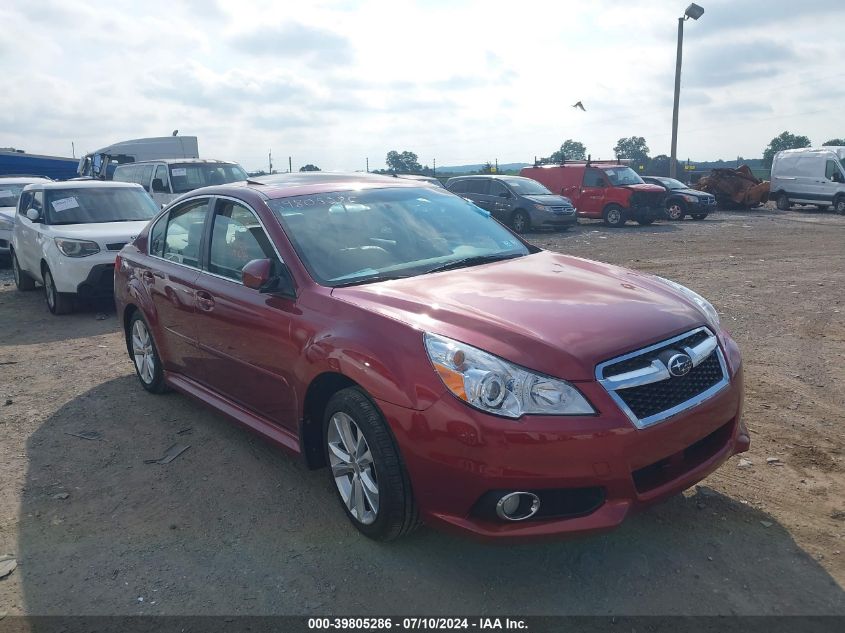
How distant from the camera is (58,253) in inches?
345

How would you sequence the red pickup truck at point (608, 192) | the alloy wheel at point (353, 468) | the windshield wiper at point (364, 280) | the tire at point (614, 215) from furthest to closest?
the tire at point (614, 215)
the red pickup truck at point (608, 192)
the windshield wiper at point (364, 280)
the alloy wheel at point (353, 468)

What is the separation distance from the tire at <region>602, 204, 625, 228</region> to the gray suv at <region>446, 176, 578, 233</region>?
8.58 ft

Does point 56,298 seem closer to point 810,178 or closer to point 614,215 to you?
point 614,215

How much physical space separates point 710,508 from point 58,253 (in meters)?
8.21

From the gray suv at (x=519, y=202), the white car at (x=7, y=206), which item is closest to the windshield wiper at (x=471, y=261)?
the white car at (x=7, y=206)

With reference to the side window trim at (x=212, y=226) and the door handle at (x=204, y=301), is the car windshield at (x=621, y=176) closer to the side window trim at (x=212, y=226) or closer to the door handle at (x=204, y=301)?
the side window trim at (x=212, y=226)

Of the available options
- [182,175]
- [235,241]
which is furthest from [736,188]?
[235,241]

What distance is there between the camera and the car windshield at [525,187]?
65.4 ft

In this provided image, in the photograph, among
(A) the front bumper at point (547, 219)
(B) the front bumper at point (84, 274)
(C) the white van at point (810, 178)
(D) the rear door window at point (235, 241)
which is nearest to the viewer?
(D) the rear door window at point (235, 241)

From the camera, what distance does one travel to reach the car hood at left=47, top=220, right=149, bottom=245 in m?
8.82

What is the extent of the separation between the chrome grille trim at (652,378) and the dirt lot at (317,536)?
0.66m

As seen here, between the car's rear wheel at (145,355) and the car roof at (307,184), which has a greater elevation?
the car roof at (307,184)

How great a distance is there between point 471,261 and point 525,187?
1664 cm

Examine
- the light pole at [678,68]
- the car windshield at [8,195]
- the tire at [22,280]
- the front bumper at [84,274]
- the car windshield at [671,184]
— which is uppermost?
the light pole at [678,68]
